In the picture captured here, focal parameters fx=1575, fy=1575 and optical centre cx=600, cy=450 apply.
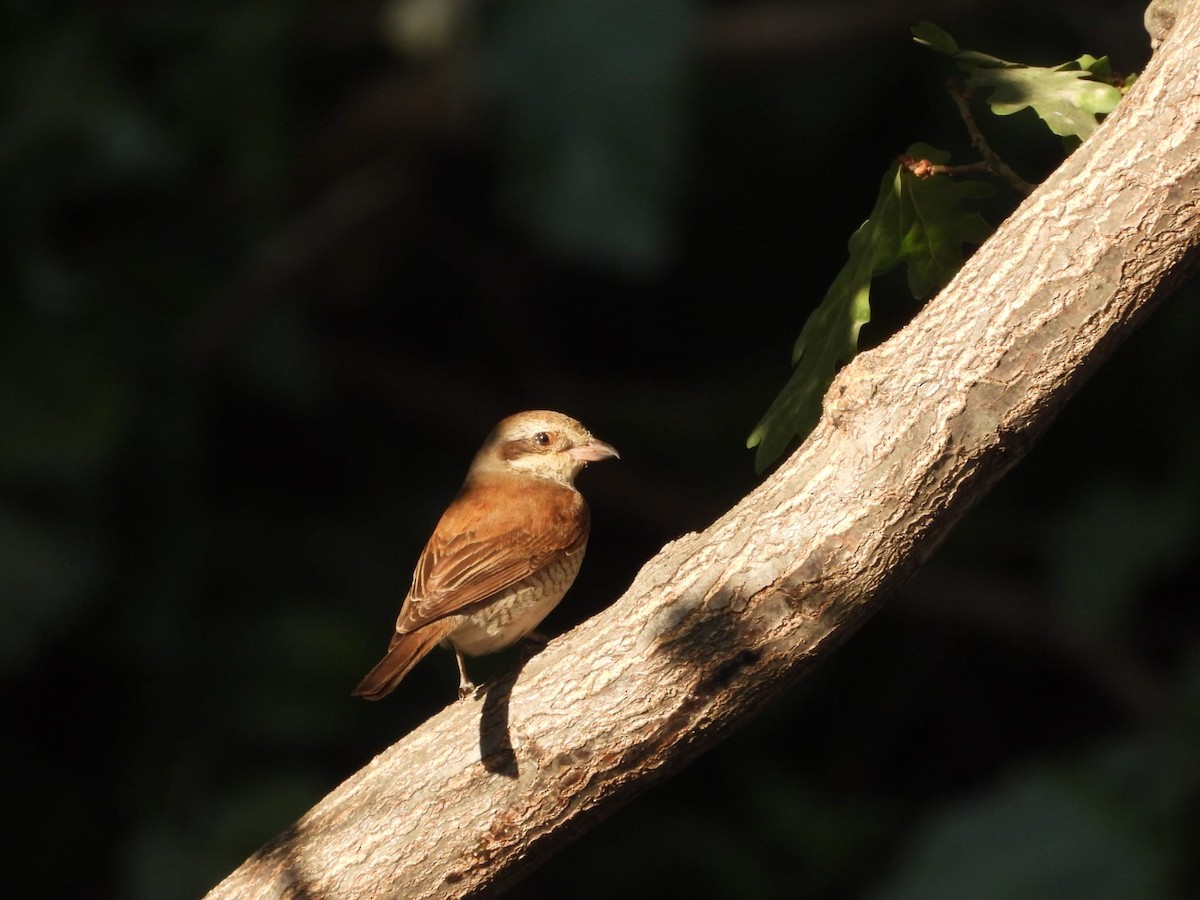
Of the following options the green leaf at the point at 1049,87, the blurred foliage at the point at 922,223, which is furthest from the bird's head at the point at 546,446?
the green leaf at the point at 1049,87

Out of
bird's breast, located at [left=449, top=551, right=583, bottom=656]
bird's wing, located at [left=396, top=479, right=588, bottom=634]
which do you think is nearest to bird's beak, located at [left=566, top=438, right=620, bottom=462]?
bird's wing, located at [left=396, top=479, right=588, bottom=634]

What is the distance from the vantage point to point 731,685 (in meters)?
2.92

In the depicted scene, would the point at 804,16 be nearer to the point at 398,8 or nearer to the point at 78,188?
the point at 398,8

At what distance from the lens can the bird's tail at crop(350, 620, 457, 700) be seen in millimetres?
3684

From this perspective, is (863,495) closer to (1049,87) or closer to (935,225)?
(935,225)

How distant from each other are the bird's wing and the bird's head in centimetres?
21

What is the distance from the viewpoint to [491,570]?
4047 mm

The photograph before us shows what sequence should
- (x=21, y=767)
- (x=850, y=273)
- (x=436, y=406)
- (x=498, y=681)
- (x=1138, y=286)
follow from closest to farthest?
(x=1138, y=286) < (x=850, y=273) < (x=498, y=681) < (x=21, y=767) < (x=436, y=406)

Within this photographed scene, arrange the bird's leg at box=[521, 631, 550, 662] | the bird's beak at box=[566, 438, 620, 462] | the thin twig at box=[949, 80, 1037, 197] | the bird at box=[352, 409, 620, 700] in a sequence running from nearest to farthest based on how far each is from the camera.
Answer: the thin twig at box=[949, 80, 1037, 197]
the bird at box=[352, 409, 620, 700]
the bird's leg at box=[521, 631, 550, 662]
the bird's beak at box=[566, 438, 620, 462]

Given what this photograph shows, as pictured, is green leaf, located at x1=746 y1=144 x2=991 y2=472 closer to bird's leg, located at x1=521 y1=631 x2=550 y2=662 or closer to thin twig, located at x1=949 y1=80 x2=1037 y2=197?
thin twig, located at x1=949 y1=80 x2=1037 y2=197

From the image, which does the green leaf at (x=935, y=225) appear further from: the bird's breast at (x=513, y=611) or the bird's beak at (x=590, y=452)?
the bird's beak at (x=590, y=452)

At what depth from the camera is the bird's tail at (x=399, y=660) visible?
368 cm

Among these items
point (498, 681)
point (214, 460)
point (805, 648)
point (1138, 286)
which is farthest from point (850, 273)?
point (214, 460)

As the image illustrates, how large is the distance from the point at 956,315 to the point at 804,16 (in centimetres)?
447
